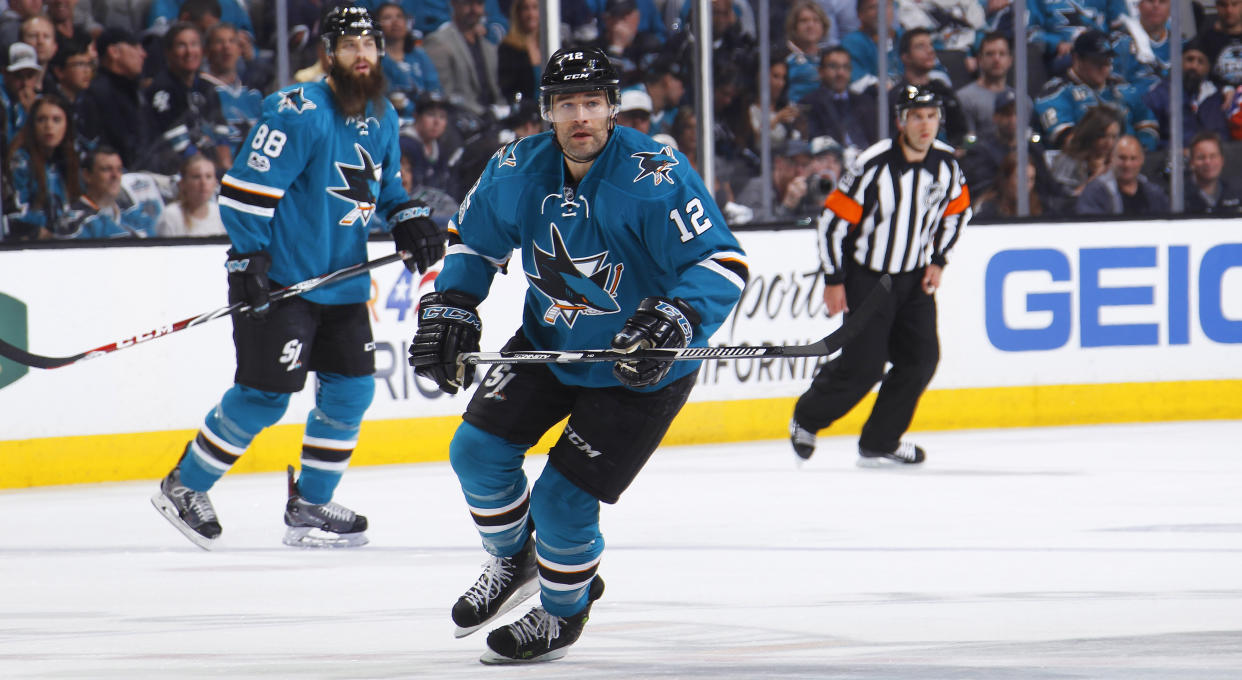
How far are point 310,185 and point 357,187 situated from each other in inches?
4.7

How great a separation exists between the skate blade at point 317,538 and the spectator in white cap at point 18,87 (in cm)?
213

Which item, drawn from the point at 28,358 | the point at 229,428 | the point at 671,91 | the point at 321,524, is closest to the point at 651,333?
the point at 229,428

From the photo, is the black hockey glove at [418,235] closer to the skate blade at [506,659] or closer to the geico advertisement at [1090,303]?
the skate blade at [506,659]

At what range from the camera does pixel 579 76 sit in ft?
8.64

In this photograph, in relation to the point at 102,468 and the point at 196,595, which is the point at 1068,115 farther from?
the point at 196,595

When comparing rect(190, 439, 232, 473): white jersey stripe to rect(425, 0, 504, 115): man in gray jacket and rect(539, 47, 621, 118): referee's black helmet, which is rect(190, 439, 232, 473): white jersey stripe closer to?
rect(539, 47, 621, 118): referee's black helmet

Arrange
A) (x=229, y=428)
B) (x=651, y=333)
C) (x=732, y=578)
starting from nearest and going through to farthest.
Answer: (x=651, y=333), (x=732, y=578), (x=229, y=428)

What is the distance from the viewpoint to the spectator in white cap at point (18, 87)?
18.0 ft

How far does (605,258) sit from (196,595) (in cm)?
Result: 130

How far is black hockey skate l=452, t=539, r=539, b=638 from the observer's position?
2.80 meters

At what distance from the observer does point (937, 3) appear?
7.11m

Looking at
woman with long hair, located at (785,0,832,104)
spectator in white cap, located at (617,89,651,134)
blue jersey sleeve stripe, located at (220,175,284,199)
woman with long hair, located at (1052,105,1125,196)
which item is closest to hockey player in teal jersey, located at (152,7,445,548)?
blue jersey sleeve stripe, located at (220,175,284,199)

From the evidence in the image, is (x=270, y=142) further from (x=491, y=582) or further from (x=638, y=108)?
(x=638, y=108)

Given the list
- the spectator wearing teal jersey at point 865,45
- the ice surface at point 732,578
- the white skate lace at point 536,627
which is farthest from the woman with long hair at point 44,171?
the white skate lace at point 536,627
